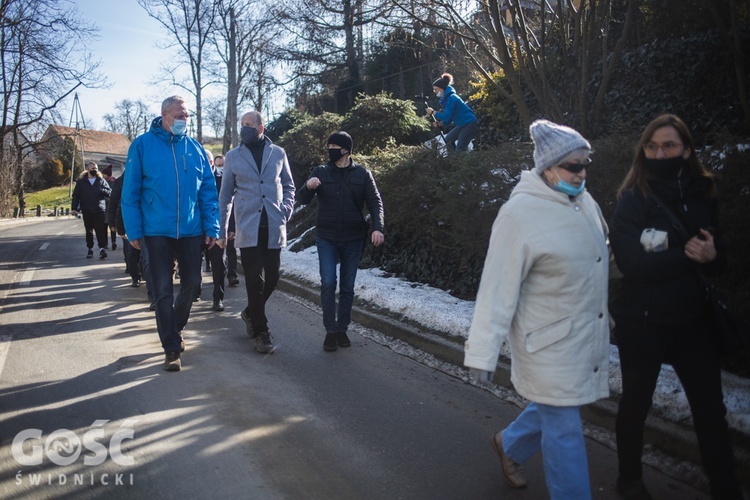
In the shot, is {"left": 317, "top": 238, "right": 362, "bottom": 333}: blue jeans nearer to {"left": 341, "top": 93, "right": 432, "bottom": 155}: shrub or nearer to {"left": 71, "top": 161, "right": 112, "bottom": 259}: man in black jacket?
{"left": 71, "top": 161, "right": 112, "bottom": 259}: man in black jacket

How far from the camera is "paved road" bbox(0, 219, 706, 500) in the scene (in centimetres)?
361

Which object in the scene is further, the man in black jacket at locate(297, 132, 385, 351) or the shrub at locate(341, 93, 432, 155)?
the shrub at locate(341, 93, 432, 155)

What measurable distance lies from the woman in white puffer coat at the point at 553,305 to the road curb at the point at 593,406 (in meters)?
1.09

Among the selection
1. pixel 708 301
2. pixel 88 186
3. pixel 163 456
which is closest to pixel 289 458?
pixel 163 456

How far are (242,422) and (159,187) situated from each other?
2.27 meters

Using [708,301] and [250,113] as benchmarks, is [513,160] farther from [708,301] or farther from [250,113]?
[708,301]

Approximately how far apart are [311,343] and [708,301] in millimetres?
4289

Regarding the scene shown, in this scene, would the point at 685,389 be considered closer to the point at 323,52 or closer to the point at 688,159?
the point at 688,159

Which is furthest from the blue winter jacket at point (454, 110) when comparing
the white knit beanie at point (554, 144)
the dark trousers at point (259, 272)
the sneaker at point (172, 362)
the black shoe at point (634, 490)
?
the black shoe at point (634, 490)

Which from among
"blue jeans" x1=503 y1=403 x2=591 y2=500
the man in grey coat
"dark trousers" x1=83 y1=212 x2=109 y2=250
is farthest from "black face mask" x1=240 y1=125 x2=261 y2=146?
"dark trousers" x1=83 y1=212 x2=109 y2=250

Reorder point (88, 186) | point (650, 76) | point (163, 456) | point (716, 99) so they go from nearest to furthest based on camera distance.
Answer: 1. point (163, 456)
2. point (716, 99)
3. point (650, 76)
4. point (88, 186)

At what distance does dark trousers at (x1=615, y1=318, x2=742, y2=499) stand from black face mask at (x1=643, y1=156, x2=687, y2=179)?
75 centimetres

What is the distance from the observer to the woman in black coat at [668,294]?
3184 millimetres

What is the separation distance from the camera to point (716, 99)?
950 centimetres
